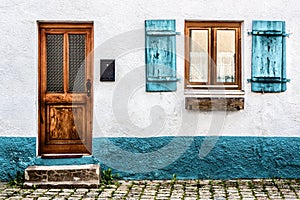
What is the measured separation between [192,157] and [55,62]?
8.54ft

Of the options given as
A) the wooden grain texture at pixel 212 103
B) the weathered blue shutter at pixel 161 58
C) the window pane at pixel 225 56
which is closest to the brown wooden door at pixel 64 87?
the weathered blue shutter at pixel 161 58

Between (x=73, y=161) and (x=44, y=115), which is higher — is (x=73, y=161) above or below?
below

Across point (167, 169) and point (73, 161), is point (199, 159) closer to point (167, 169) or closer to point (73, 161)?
point (167, 169)

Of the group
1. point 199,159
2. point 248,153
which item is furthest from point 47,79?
point 248,153

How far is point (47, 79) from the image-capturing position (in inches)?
341

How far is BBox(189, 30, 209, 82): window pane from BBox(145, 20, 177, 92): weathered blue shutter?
0.36 metres

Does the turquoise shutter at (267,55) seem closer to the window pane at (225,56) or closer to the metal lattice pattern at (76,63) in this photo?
the window pane at (225,56)

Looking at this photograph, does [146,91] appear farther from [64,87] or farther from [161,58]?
[64,87]

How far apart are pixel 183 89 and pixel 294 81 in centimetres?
175

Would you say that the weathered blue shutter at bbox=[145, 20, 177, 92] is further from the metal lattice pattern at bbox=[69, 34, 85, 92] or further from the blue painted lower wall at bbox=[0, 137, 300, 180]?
the metal lattice pattern at bbox=[69, 34, 85, 92]

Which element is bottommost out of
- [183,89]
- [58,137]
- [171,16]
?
[58,137]

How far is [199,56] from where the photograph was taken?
8.73 meters

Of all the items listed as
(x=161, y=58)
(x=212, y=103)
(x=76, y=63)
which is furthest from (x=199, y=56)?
(x=76, y=63)

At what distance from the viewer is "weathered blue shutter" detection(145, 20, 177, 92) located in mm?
8477
